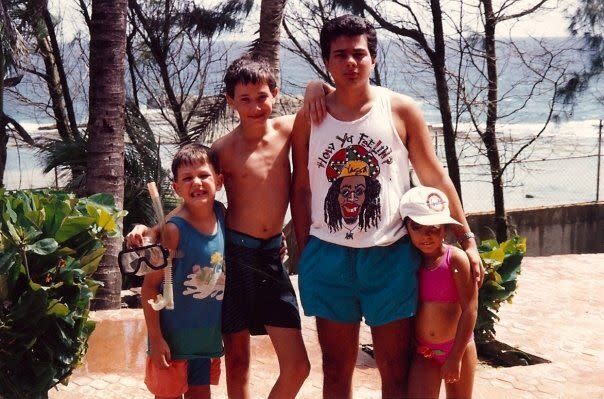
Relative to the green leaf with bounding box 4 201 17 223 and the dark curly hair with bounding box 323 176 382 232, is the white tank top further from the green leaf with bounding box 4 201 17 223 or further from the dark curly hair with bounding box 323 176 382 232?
the green leaf with bounding box 4 201 17 223

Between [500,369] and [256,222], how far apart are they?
2589 millimetres

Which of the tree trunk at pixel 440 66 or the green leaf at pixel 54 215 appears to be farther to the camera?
the tree trunk at pixel 440 66

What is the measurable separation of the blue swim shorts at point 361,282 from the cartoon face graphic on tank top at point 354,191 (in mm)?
102

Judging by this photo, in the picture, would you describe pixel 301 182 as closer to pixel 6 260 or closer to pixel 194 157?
pixel 194 157

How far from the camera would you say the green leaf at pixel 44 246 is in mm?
3879

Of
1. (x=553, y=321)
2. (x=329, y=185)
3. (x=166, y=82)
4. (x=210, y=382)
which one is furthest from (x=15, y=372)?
(x=166, y=82)

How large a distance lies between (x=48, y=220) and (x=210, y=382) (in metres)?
1.06

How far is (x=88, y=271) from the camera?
14.0 ft

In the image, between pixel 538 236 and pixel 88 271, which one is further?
pixel 538 236

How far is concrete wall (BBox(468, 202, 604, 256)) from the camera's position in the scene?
14383mm

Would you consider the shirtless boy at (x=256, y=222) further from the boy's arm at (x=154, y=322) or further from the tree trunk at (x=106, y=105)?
the tree trunk at (x=106, y=105)

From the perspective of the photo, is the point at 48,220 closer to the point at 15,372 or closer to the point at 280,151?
the point at 15,372

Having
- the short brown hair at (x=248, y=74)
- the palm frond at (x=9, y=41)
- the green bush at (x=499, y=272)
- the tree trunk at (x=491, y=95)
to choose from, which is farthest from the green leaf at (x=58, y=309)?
the tree trunk at (x=491, y=95)

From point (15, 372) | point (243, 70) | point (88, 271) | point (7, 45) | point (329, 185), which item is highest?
point (7, 45)
